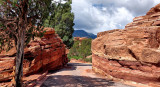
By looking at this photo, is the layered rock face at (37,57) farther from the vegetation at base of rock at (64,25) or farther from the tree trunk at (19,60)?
the vegetation at base of rock at (64,25)

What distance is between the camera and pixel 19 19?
7812 millimetres

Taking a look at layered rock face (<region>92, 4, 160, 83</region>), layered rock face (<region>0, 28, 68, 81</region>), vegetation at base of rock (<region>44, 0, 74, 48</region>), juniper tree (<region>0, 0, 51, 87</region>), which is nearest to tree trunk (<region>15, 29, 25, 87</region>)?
juniper tree (<region>0, 0, 51, 87</region>)

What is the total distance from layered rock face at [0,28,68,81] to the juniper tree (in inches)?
108

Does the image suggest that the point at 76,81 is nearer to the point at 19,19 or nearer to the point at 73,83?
the point at 73,83

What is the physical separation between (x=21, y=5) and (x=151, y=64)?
1080 centimetres

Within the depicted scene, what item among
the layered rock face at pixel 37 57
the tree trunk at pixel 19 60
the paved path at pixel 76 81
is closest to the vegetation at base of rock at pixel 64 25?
the layered rock face at pixel 37 57

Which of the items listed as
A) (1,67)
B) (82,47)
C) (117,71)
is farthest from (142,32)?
(82,47)

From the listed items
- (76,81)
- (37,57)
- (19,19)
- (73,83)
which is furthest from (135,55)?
(37,57)

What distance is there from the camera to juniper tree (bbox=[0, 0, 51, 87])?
24.6ft

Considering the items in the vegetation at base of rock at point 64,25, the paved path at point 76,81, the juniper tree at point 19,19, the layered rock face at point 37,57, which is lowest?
the paved path at point 76,81

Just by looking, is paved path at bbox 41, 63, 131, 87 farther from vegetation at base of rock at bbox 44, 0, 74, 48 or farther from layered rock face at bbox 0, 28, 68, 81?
vegetation at base of rock at bbox 44, 0, 74, 48

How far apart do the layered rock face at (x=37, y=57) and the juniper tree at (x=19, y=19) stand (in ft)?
9.01

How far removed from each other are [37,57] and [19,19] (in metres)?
6.30

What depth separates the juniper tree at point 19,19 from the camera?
7.48 meters
